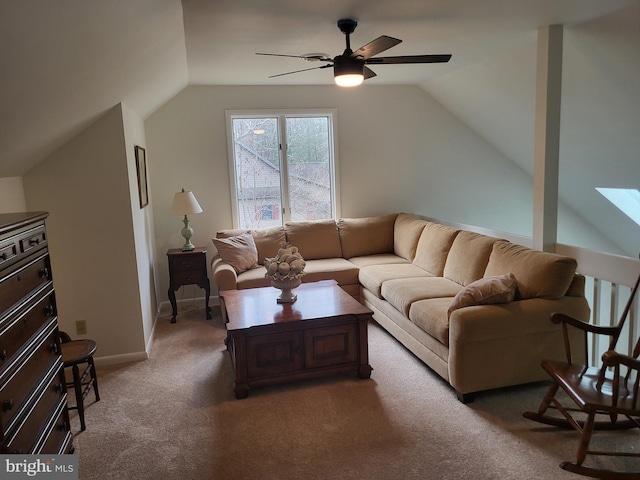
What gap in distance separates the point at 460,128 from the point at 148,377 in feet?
14.8

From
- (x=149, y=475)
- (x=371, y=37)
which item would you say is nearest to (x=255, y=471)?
(x=149, y=475)

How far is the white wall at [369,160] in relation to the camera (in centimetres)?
511

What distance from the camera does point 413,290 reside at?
3.68 meters

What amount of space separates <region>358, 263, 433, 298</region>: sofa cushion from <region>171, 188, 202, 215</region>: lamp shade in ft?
5.97

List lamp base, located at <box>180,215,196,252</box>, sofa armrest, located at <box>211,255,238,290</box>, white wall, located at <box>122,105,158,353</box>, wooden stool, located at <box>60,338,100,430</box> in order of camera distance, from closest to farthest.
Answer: wooden stool, located at <box>60,338,100,430</box>
white wall, located at <box>122,105,158,353</box>
sofa armrest, located at <box>211,255,238,290</box>
lamp base, located at <box>180,215,196,252</box>

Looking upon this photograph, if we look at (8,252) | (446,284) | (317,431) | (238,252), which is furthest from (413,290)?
(8,252)

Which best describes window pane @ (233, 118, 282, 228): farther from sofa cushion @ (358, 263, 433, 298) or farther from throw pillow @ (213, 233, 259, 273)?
sofa cushion @ (358, 263, 433, 298)

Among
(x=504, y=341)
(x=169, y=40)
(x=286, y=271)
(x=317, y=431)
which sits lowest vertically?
(x=317, y=431)

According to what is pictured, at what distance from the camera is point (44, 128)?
2602mm

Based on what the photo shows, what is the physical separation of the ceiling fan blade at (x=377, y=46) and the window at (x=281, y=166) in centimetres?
251

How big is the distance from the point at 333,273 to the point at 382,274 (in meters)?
0.56

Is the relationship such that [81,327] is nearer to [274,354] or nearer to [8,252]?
[274,354]

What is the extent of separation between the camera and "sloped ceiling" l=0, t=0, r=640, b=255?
190 cm

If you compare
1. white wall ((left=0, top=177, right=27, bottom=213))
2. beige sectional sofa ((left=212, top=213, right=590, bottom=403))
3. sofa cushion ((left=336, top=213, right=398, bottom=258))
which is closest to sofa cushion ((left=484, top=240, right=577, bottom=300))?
beige sectional sofa ((left=212, top=213, right=590, bottom=403))
